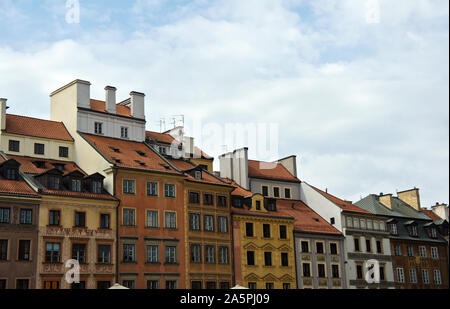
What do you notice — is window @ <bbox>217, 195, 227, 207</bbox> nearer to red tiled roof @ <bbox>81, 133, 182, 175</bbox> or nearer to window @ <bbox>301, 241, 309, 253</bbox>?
red tiled roof @ <bbox>81, 133, 182, 175</bbox>

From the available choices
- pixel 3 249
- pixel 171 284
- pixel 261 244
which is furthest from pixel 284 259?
pixel 3 249

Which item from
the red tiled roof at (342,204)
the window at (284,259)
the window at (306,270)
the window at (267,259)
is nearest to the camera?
the window at (267,259)

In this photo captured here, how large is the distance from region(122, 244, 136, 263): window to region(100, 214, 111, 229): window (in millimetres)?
2333

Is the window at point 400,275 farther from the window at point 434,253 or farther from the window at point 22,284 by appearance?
the window at point 22,284

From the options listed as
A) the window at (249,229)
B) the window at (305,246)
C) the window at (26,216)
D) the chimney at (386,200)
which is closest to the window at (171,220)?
the window at (249,229)

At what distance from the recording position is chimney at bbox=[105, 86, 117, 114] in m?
68.4

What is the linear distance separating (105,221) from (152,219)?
4782 mm

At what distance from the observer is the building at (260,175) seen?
77.6 m

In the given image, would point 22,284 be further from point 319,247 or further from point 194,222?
point 319,247

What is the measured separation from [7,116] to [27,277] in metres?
17.8

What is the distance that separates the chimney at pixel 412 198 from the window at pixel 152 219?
44741 mm

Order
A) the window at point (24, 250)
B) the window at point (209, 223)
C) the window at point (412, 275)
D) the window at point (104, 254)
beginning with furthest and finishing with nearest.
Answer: the window at point (412, 275) < the window at point (209, 223) < the window at point (104, 254) < the window at point (24, 250)

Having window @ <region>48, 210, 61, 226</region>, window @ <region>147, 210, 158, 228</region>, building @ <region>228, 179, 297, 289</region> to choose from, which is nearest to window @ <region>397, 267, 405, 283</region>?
building @ <region>228, 179, 297, 289</region>

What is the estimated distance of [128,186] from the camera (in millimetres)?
61062
